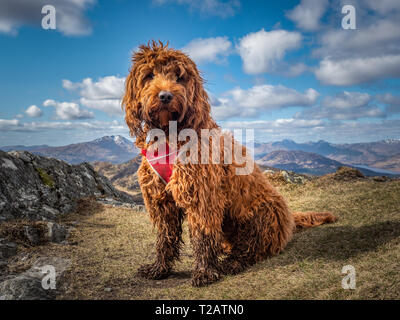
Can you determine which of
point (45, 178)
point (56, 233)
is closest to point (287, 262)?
point (56, 233)

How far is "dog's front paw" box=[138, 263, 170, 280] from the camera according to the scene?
16.6 ft

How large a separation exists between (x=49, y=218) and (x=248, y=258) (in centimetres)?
600

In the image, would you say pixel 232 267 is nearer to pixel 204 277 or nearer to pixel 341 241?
pixel 204 277

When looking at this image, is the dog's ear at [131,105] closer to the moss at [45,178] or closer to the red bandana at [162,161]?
the red bandana at [162,161]

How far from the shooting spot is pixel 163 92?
13.1 ft

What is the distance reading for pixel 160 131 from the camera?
4492mm

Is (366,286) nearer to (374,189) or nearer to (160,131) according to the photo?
(160,131)

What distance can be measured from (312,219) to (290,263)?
2.21m

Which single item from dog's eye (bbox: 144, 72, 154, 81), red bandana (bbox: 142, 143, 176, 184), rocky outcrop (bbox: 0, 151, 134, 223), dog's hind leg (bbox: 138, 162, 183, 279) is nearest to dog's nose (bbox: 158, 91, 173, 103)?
dog's eye (bbox: 144, 72, 154, 81)

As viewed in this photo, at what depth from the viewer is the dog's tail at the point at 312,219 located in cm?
653

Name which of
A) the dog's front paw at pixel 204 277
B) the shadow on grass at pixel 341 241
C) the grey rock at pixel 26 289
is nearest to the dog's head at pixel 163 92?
the dog's front paw at pixel 204 277

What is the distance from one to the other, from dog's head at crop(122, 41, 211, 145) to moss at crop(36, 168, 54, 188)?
20.2 feet

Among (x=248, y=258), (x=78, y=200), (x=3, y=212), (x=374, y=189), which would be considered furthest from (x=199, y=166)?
(x=78, y=200)

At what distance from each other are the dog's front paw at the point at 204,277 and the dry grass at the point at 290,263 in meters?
0.12
